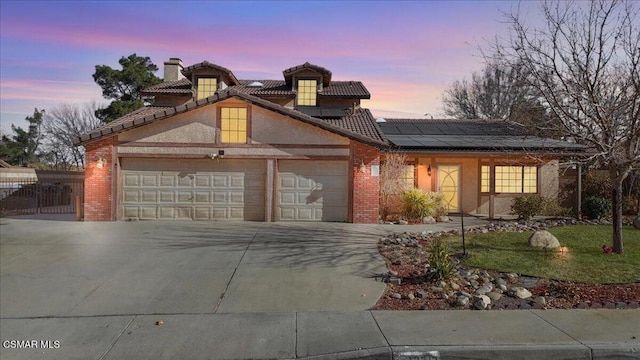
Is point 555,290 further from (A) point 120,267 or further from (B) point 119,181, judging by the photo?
(B) point 119,181

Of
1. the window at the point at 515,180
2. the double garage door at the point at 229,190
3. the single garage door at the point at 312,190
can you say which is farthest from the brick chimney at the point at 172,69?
the window at the point at 515,180

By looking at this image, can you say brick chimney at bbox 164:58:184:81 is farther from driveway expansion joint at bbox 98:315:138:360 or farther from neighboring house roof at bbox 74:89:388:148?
driveway expansion joint at bbox 98:315:138:360

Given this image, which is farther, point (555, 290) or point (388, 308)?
point (555, 290)

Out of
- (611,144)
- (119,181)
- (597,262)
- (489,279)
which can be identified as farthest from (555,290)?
(119,181)

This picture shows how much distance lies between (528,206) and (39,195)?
19.3m

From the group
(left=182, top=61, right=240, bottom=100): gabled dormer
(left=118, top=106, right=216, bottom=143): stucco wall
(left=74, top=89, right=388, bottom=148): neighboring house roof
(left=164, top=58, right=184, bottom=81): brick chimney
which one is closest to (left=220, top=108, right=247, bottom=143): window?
(left=118, top=106, right=216, bottom=143): stucco wall

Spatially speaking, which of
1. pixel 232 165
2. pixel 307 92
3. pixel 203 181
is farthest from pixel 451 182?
pixel 203 181

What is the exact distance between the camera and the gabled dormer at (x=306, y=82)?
20078 mm

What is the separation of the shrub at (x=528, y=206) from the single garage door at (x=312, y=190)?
6248mm

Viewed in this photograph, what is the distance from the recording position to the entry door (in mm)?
17906

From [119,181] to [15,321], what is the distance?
9.19 m

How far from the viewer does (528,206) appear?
15797 millimetres

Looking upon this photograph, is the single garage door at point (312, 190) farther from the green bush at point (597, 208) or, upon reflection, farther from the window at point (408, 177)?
the green bush at point (597, 208)

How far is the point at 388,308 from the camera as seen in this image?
21.3ft
